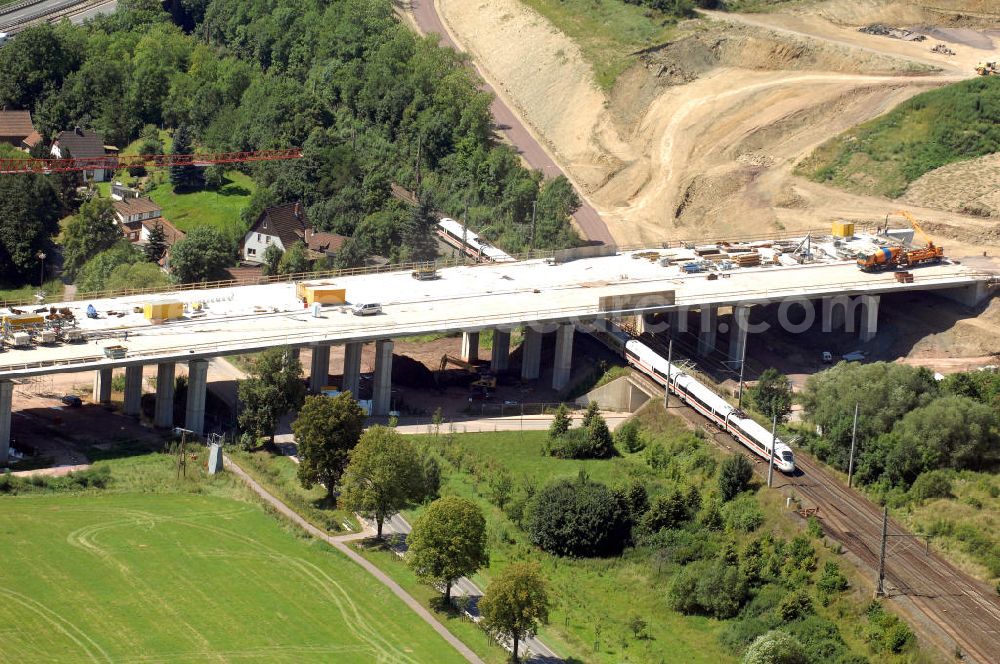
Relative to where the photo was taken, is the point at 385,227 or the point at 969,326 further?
the point at 385,227

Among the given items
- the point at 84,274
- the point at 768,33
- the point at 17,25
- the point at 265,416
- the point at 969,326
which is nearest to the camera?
the point at 265,416

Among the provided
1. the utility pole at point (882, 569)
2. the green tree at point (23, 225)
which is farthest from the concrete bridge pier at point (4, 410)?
the utility pole at point (882, 569)

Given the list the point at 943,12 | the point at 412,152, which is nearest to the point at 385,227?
the point at 412,152

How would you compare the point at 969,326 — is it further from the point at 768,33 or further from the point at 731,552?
the point at 768,33

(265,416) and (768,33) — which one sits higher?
(768,33)

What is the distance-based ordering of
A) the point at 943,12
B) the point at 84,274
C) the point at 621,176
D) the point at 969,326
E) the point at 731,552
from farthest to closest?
the point at 943,12
the point at 621,176
the point at 84,274
the point at 969,326
the point at 731,552

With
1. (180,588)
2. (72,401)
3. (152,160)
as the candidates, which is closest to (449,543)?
(180,588)

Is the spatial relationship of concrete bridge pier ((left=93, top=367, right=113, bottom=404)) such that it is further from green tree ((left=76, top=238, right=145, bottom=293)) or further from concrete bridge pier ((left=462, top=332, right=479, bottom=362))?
concrete bridge pier ((left=462, top=332, right=479, bottom=362))
